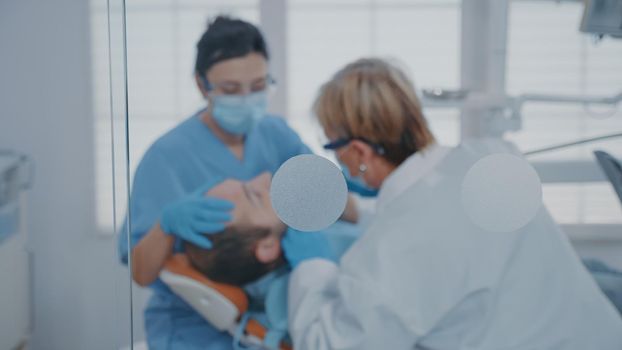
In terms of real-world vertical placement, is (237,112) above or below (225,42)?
below

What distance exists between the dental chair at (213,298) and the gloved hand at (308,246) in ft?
0.43

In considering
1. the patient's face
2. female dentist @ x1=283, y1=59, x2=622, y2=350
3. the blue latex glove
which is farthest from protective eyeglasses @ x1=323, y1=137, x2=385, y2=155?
the blue latex glove

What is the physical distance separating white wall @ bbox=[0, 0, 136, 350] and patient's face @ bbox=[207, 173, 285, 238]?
0.24 metres

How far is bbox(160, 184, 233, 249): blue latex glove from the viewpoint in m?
1.18

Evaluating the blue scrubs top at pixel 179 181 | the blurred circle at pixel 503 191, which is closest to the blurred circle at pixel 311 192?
the blurred circle at pixel 503 191

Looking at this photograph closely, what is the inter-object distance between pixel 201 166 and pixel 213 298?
0.22 meters

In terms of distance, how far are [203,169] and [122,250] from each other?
0.21 metres

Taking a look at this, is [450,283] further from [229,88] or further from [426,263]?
[229,88]

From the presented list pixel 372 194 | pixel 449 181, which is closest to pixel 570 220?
pixel 449 181

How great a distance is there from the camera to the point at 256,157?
3.56ft

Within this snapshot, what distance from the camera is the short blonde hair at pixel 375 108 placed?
958 millimetres

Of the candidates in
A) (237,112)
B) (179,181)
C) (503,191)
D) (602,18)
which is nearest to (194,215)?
(179,181)

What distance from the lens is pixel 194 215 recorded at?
1.18 m

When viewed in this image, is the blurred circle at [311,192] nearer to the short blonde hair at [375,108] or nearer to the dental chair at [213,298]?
the short blonde hair at [375,108]
